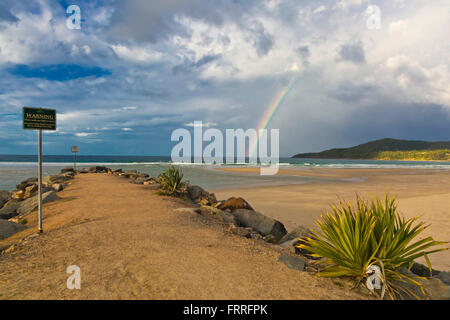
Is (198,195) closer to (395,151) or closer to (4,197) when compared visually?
(4,197)

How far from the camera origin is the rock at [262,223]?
28.5ft

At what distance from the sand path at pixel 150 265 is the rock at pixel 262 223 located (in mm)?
1915

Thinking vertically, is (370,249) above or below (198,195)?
above

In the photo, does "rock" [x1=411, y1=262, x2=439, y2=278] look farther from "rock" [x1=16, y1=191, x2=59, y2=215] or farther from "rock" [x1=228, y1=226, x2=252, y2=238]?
"rock" [x1=16, y1=191, x2=59, y2=215]

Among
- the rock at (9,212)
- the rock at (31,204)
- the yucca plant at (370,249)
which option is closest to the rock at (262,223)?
the yucca plant at (370,249)

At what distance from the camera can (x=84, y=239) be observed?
6.14 m

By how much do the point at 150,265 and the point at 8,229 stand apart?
5641 millimetres

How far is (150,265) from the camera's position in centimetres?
454

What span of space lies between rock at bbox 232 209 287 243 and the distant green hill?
5339 inches

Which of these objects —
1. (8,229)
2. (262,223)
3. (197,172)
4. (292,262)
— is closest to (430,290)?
(292,262)

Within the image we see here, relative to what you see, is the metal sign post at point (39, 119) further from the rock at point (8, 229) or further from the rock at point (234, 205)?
the rock at point (234, 205)
